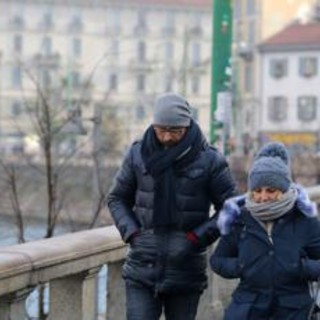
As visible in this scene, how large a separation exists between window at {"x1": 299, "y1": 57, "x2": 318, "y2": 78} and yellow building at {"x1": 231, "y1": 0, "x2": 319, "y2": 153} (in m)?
3.86

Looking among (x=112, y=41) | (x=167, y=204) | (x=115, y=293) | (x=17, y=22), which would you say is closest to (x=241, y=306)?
(x=167, y=204)

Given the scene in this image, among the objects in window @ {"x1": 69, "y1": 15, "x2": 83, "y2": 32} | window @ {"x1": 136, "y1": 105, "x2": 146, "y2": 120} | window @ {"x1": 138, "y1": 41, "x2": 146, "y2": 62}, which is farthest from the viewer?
window @ {"x1": 138, "y1": 41, "x2": 146, "y2": 62}

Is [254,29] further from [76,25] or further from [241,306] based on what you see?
[241,306]

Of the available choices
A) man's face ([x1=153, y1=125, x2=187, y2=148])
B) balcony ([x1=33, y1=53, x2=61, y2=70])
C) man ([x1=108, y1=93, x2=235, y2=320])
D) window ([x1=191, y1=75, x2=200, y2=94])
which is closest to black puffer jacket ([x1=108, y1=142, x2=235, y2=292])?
man ([x1=108, y1=93, x2=235, y2=320])

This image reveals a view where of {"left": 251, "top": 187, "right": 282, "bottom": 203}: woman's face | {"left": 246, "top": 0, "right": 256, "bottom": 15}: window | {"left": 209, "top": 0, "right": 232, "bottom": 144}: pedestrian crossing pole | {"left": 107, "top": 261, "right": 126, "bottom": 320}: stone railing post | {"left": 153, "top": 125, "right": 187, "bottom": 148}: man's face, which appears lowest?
{"left": 107, "top": 261, "right": 126, "bottom": 320}: stone railing post

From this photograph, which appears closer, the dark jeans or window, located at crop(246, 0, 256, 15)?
the dark jeans

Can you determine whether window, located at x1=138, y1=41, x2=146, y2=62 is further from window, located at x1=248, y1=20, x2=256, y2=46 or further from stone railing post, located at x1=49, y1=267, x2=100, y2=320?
stone railing post, located at x1=49, y1=267, x2=100, y2=320

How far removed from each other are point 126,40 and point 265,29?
1542 centimetres

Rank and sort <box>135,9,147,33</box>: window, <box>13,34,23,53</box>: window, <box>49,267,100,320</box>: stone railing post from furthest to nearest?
<box>135,9,147,33</box>: window < <box>13,34,23,53</box>: window < <box>49,267,100,320</box>: stone railing post

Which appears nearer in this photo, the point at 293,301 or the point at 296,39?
the point at 293,301

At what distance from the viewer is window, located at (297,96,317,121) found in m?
76.1

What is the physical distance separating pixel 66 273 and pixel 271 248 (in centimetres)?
123

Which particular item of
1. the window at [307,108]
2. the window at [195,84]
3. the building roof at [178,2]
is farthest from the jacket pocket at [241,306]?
the building roof at [178,2]

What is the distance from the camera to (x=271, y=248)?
4.65 meters
